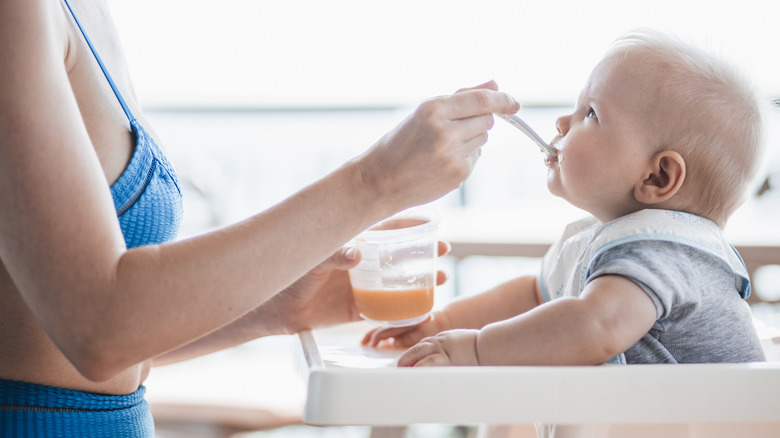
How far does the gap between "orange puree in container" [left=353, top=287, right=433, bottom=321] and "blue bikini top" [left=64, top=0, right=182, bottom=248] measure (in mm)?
287

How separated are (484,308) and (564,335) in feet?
1.15

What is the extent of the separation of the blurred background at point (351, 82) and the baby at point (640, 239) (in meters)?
1.59

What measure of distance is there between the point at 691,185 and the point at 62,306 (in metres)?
0.81

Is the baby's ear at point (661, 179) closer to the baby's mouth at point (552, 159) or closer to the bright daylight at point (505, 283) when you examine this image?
the bright daylight at point (505, 283)

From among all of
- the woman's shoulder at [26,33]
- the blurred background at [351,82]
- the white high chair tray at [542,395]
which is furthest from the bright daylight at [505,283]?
the blurred background at [351,82]

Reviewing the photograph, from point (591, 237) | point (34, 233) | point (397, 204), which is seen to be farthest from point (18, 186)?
point (591, 237)

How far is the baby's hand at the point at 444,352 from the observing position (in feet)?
2.90

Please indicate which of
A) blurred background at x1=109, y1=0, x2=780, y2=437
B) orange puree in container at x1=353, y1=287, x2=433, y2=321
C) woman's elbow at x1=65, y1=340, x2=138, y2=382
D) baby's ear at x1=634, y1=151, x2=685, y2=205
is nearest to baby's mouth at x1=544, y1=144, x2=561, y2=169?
baby's ear at x1=634, y1=151, x2=685, y2=205

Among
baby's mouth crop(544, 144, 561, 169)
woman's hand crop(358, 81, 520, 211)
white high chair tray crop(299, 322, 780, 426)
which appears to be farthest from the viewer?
baby's mouth crop(544, 144, 561, 169)

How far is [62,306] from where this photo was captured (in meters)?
0.73

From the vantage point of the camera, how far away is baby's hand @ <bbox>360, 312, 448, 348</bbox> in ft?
3.48

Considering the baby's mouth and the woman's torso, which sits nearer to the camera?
the woman's torso

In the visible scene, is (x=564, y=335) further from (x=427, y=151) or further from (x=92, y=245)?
(x=92, y=245)

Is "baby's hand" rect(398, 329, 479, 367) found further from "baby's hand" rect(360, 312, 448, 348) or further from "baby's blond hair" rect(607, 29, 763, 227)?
"baby's blond hair" rect(607, 29, 763, 227)
